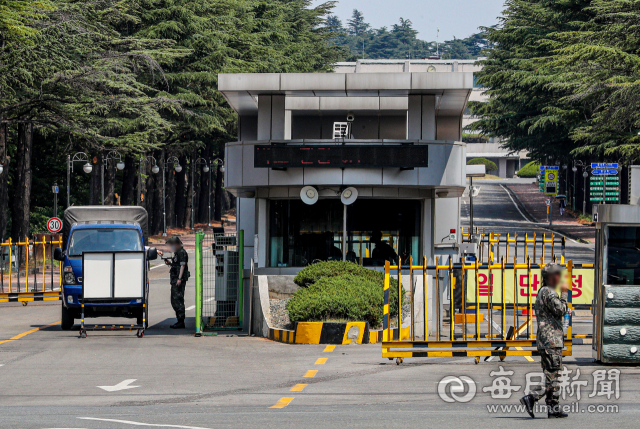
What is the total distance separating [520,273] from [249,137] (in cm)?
1057

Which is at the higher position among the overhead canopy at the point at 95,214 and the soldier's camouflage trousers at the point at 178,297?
the overhead canopy at the point at 95,214

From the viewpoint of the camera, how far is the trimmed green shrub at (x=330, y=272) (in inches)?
720

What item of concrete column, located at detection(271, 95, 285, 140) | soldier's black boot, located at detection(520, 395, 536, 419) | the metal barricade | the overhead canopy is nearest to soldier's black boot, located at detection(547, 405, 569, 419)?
soldier's black boot, located at detection(520, 395, 536, 419)

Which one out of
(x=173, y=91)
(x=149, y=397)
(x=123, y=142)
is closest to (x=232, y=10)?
(x=173, y=91)

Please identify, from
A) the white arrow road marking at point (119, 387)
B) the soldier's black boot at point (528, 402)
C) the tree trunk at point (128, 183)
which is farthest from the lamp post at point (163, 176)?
the soldier's black boot at point (528, 402)

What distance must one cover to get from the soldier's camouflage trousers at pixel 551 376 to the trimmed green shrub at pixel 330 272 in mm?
8797

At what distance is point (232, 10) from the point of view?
6091 centimetres

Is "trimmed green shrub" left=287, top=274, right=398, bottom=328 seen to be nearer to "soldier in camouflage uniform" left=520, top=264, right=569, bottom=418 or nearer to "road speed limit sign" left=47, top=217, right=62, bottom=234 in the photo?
"soldier in camouflage uniform" left=520, top=264, right=569, bottom=418

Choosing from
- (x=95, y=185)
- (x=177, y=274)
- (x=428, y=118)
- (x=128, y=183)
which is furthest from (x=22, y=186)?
(x=428, y=118)

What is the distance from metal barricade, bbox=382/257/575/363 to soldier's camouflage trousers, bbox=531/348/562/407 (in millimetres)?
2788

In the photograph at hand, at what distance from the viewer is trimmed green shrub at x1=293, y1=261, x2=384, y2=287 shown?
60.0ft

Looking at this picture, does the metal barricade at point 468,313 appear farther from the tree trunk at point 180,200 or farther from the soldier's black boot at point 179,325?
the tree trunk at point 180,200

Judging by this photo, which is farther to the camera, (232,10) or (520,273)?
(232,10)

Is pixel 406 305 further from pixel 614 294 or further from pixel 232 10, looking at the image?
pixel 232 10
